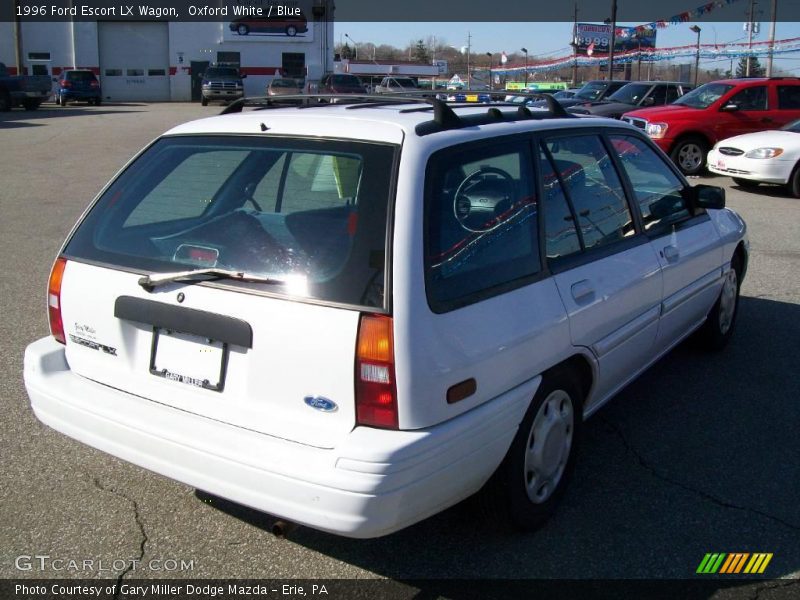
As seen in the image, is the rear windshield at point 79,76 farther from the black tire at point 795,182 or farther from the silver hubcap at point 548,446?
the silver hubcap at point 548,446

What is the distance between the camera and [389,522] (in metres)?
2.63

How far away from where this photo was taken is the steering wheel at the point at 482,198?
307cm

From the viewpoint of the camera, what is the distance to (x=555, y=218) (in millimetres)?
3549

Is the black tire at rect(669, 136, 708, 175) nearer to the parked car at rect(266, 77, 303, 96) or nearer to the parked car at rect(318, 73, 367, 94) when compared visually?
the parked car at rect(318, 73, 367, 94)

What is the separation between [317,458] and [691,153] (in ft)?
48.3

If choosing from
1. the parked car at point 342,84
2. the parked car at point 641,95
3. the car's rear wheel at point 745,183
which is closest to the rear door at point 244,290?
the car's rear wheel at point 745,183

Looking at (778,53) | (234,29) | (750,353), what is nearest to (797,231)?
(750,353)

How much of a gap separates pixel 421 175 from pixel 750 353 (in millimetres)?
3677

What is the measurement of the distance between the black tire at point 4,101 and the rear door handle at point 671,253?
32.9m

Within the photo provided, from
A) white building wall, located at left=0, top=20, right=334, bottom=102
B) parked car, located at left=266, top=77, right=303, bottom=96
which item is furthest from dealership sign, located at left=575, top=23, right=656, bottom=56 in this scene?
parked car, located at left=266, top=77, right=303, bottom=96

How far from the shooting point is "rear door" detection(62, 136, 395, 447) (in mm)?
2719

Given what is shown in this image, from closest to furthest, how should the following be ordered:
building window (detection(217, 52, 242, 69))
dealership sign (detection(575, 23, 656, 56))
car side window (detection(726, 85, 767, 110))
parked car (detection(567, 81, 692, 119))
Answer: car side window (detection(726, 85, 767, 110)), parked car (detection(567, 81, 692, 119)), building window (detection(217, 52, 242, 69)), dealership sign (detection(575, 23, 656, 56))

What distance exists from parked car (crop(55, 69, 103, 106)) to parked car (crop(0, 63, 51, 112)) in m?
5.70

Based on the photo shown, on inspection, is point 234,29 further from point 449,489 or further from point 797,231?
point 449,489
